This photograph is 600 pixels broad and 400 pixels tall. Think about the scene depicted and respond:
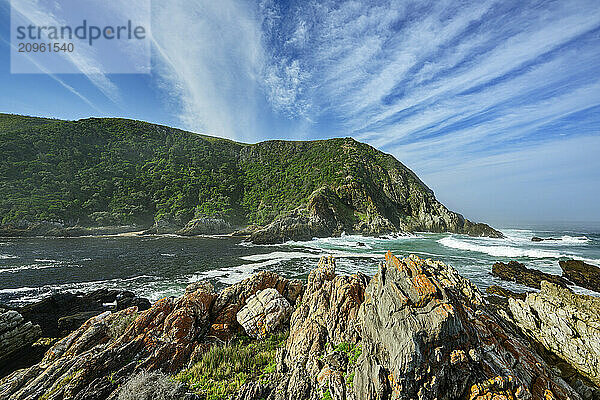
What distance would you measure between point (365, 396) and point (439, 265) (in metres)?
9.04

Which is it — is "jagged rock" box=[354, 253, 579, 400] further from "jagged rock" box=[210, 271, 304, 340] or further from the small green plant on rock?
"jagged rock" box=[210, 271, 304, 340]

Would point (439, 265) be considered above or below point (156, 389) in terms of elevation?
above

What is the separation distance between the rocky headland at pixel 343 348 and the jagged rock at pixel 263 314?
45 millimetres

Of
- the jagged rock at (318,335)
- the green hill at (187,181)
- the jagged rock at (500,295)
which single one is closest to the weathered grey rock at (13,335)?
the jagged rock at (318,335)

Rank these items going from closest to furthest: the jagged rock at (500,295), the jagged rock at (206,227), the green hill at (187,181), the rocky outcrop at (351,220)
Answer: the jagged rock at (500,295) < the rocky outcrop at (351,220) < the jagged rock at (206,227) < the green hill at (187,181)

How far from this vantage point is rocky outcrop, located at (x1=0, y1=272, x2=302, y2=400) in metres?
6.80

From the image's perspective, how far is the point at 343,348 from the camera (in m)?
7.04

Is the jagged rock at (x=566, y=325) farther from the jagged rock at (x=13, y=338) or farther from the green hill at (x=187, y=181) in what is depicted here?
the green hill at (x=187, y=181)

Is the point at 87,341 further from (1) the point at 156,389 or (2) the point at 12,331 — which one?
(2) the point at 12,331

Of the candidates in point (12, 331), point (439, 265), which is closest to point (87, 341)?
point (12, 331)

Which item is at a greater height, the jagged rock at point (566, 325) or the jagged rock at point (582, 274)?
the jagged rock at point (566, 325)

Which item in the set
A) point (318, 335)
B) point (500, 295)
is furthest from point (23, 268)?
point (500, 295)

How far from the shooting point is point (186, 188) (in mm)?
84125

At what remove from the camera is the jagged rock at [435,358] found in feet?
16.3
